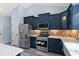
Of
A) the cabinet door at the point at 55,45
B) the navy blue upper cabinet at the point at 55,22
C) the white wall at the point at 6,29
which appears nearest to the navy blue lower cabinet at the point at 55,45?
the cabinet door at the point at 55,45

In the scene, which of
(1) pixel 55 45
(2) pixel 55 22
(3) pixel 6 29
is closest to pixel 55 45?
(1) pixel 55 45

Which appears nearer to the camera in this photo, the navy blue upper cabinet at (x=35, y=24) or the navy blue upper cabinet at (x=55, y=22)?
the navy blue upper cabinet at (x=55, y=22)

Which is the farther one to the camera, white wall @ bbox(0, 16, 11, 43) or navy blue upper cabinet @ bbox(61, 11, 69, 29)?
navy blue upper cabinet @ bbox(61, 11, 69, 29)

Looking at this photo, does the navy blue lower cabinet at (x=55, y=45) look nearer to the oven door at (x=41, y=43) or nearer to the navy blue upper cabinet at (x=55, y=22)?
the oven door at (x=41, y=43)

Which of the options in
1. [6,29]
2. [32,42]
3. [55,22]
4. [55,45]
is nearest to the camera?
[6,29]

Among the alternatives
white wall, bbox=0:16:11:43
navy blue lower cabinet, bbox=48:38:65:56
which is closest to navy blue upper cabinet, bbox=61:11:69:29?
navy blue lower cabinet, bbox=48:38:65:56

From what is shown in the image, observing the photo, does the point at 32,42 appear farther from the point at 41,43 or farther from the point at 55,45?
the point at 55,45

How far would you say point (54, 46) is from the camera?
2797 mm

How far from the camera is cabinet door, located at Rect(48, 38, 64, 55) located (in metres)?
2.67

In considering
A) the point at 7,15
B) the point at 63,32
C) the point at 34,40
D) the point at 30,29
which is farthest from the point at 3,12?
the point at 63,32

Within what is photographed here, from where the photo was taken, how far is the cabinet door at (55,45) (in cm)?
267

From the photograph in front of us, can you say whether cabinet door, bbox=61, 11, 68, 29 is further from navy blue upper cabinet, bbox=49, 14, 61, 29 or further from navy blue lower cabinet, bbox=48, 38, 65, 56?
navy blue lower cabinet, bbox=48, 38, 65, 56

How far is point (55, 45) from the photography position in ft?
9.12

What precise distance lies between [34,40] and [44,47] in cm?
45
